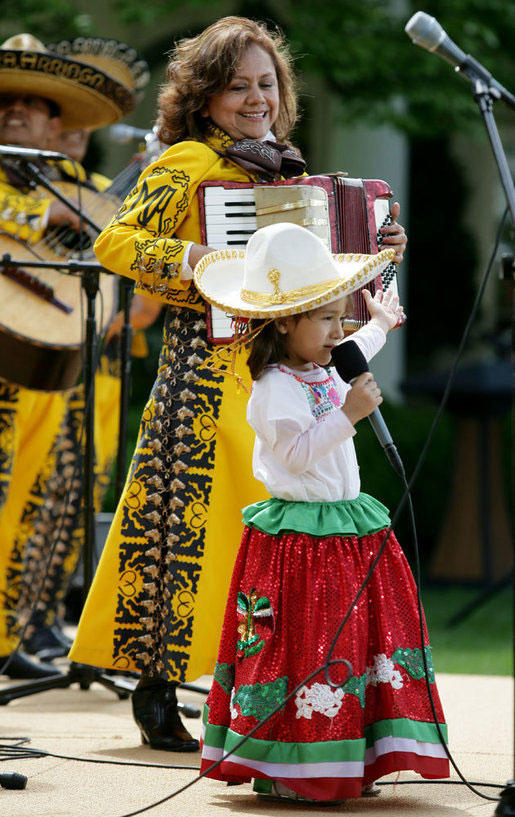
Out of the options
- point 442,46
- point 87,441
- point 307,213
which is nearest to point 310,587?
point 307,213

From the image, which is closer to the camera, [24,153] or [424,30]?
[424,30]

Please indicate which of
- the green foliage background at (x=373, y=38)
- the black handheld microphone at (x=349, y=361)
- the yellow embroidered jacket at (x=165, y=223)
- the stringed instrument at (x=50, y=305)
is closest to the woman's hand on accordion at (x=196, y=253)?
the yellow embroidered jacket at (x=165, y=223)

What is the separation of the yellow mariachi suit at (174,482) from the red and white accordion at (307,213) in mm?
117

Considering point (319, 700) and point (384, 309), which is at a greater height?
point (384, 309)

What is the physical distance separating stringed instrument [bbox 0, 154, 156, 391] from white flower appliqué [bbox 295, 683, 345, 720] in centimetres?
219

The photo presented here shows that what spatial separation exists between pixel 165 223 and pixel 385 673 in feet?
4.85

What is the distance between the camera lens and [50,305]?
506 centimetres

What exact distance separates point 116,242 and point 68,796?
156 cm

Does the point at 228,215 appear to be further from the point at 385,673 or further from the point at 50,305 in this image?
the point at 50,305

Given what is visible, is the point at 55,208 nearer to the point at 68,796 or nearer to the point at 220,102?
the point at 220,102

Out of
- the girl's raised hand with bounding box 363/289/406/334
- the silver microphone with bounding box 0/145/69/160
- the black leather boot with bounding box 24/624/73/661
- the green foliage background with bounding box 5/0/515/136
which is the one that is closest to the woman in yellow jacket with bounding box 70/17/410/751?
the silver microphone with bounding box 0/145/69/160

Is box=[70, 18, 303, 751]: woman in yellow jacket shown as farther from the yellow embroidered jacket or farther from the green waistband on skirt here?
the green waistband on skirt

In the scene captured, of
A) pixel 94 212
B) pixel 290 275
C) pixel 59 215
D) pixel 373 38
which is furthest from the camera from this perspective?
pixel 373 38

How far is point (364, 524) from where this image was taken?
3.20 metres
